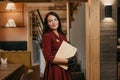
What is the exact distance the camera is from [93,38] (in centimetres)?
417

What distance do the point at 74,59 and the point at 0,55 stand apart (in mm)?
1606

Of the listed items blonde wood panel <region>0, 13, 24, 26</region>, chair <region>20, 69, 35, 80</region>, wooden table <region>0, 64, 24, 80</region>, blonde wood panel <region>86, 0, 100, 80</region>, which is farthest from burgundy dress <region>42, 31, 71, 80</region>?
blonde wood panel <region>0, 13, 24, 26</region>

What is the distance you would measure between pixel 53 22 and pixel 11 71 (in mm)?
787

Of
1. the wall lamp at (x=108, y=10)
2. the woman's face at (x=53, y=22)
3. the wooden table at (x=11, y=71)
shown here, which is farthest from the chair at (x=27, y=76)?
the wall lamp at (x=108, y=10)

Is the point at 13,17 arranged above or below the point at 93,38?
above

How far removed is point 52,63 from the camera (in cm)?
306

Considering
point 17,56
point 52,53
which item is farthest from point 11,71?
point 17,56

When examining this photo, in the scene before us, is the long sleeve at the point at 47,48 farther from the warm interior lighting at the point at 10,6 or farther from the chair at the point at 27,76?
the warm interior lighting at the point at 10,6

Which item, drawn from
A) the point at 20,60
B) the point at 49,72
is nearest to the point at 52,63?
the point at 49,72

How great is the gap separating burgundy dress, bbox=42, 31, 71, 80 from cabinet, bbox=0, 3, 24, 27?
408 centimetres

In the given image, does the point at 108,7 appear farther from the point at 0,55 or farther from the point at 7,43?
the point at 7,43

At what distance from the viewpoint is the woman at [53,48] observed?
9.85 feet

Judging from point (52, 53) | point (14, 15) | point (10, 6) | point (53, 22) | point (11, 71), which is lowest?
point (11, 71)

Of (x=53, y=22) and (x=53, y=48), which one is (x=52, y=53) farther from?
(x=53, y=22)
